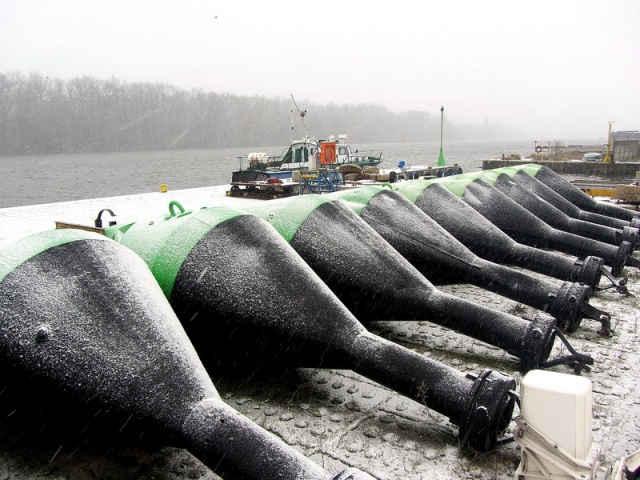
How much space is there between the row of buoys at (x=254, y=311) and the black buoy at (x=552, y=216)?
2636 millimetres

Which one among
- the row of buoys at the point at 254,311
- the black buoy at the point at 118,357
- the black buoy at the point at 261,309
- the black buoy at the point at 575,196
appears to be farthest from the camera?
the black buoy at the point at 575,196

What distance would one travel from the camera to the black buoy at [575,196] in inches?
414

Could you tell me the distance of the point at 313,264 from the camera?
4797 mm

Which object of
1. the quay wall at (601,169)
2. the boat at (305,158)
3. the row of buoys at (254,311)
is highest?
the boat at (305,158)

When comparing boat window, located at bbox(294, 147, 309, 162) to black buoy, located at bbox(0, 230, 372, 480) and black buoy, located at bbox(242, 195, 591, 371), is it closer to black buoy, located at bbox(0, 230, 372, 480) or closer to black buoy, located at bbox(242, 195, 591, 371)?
black buoy, located at bbox(242, 195, 591, 371)

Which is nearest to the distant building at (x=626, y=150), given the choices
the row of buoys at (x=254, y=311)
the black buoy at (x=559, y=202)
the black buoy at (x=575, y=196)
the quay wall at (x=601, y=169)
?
the quay wall at (x=601, y=169)

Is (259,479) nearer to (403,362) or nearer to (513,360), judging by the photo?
(403,362)

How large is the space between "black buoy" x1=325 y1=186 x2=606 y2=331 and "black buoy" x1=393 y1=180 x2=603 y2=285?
2.62ft

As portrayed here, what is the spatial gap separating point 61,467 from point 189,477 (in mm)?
853

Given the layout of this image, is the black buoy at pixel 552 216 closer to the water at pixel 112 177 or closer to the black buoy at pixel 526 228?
the black buoy at pixel 526 228

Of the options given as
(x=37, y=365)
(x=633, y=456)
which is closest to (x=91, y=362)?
(x=37, y=365)

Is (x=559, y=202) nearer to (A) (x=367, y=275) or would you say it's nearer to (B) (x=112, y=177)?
(A) (x=367, y=275)

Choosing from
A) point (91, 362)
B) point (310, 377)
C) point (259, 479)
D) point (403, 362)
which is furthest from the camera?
point (310, 377)

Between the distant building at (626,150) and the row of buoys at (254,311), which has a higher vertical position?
the distant building at (626,150)
